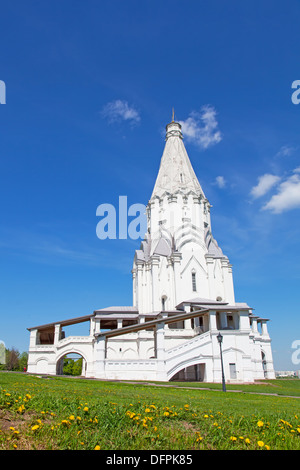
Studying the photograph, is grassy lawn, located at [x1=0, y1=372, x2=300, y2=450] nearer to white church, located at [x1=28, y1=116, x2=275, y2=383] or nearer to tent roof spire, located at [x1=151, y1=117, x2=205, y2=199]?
white church, located at [x1=28, y1=116, x2=275, y2=383]

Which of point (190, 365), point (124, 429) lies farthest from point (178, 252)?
point (124, 429)

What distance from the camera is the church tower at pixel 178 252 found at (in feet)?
134

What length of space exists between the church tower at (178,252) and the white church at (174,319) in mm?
125

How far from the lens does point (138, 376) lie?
26203 millimetres

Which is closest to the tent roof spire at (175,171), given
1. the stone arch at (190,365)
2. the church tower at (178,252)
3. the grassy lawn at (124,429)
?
the church tower at (178,252)

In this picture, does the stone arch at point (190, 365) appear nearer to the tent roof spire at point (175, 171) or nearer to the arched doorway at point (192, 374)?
the arched doorway at point (192, 374)

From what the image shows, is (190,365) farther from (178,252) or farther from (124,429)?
(124,429)

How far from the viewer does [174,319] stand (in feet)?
96.1

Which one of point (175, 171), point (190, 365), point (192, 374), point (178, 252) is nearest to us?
point (190, 365)

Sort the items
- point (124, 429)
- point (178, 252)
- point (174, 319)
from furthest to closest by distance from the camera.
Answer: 1. point (178, 252)
2. point (174, 319)
3. point (124, 429)

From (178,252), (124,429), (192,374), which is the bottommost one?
(192,374)

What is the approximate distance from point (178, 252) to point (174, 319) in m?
13.3
